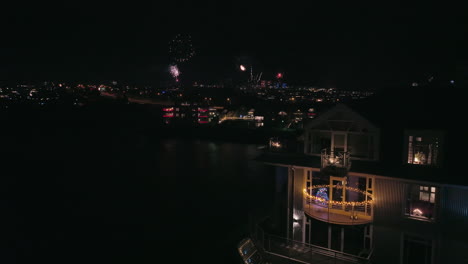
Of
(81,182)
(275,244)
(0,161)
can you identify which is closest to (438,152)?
(275,244)

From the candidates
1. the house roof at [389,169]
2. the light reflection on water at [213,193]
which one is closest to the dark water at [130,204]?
the light reflection on water at [213,193]

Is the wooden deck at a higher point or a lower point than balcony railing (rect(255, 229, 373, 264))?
higher

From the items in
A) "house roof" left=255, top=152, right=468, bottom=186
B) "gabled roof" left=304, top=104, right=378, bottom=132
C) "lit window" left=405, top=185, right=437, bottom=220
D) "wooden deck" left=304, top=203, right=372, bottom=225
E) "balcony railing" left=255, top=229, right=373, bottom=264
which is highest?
"gabled roof" left=304, top=104, right=378, bottom=132

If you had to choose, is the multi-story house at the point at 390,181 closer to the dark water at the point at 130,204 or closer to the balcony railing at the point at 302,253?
the balcony railing at the point at 302,253

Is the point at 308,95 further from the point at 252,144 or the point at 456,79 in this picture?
the point at 456,79

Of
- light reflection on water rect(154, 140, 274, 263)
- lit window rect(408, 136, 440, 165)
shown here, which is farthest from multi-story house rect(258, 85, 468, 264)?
light reflection on water rect(154, 140, 274, 263)

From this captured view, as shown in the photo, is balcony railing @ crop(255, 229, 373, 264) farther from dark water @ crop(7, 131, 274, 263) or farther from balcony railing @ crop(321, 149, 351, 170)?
dark water @ crop(7, 131, 274, 263)
